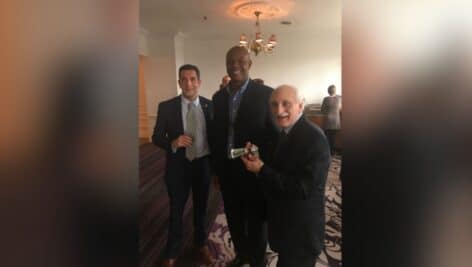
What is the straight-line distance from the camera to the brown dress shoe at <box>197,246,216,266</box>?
1.30m

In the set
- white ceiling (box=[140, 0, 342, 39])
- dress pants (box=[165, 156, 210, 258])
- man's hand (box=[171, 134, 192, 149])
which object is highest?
white ceiling (box=[140, 0, 342, 39])

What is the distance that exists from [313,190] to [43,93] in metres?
0.67

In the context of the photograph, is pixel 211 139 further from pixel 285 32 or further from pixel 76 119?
pixel 285 32

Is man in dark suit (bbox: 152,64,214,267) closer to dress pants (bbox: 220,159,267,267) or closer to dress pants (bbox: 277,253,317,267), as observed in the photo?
dress pants (bbox: 220,159,267,267)

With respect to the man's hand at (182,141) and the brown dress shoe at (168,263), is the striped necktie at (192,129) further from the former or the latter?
the brown dress shoe at (168,263)

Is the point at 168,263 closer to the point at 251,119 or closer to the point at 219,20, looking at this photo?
the point at 251,119

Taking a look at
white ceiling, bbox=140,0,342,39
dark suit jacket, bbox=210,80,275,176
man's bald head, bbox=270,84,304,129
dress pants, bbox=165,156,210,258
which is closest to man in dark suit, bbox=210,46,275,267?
dark suit jacket, bbox=210,80,275,176

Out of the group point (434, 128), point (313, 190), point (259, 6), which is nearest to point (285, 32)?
point (259, 6)

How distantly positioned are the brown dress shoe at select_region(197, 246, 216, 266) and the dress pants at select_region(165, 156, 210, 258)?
12 cm

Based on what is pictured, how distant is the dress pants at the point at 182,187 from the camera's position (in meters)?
1.15

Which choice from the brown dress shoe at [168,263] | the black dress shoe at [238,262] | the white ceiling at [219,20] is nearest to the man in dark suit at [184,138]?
the brown dress shoe at [168,263]

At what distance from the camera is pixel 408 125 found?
0.99 ft

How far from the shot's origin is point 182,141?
1060mm

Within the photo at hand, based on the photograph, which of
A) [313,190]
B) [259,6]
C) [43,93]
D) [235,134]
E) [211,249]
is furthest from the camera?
[259,6]
